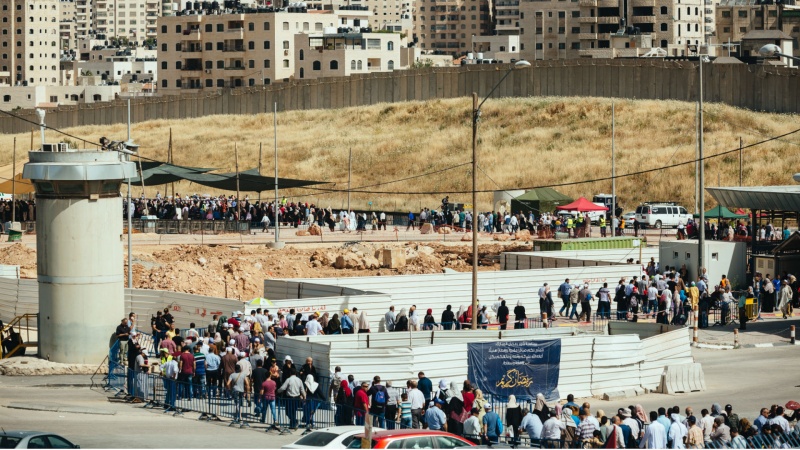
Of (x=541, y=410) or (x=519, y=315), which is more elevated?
(x=519, y=315)

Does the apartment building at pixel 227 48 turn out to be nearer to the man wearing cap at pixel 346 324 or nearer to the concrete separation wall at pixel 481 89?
the concrete separation wall at pixel 481 89

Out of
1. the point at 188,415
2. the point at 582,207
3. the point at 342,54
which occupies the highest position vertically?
the point at 342,54

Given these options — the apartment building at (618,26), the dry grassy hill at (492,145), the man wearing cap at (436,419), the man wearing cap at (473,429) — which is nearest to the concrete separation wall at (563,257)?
the man wearing cap at (436,419)

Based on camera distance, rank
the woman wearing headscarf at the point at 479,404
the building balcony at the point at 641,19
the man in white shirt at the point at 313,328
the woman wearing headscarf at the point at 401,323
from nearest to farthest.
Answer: the woman wearing headscarf at the point at 479,404
the man in white shirt at the point at 313,328
the woman wearing headscarf at the point at 401,323
the building balcony at the point at 641,19

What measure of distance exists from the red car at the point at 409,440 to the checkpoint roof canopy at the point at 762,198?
24.7m

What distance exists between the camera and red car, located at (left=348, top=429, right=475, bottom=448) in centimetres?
1867

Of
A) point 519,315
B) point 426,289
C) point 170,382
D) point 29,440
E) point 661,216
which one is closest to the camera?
point 29,440

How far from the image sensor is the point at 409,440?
18.8 meters

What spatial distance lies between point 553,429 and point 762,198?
22619 millimetres

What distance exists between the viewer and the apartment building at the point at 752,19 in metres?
157

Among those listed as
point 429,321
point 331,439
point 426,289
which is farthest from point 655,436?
point 426,289

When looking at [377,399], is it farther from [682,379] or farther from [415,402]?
[682,379]

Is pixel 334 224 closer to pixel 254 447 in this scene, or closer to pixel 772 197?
pixel 772 197

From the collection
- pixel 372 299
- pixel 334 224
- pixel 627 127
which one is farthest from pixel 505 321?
pixel 627 127
